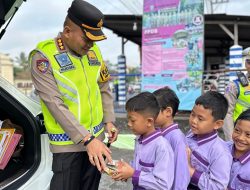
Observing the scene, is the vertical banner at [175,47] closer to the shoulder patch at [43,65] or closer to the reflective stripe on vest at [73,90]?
the reflective stripe on vest at [73,90]

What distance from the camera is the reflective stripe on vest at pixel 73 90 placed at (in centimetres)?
159

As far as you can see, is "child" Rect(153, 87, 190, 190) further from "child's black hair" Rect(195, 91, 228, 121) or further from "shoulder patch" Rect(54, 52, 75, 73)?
"shoulder patch" Rect(54, 52, 75, 73)

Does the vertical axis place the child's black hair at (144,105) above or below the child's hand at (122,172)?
above

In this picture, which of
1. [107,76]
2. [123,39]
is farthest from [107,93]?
Result: [123,39]

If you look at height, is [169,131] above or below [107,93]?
below

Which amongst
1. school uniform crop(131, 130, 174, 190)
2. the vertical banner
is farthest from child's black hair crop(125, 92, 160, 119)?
the vertical banner

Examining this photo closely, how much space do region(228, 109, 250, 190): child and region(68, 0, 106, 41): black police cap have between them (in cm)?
85

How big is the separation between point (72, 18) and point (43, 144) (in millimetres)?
716

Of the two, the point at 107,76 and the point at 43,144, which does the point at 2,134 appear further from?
the point at 107,76

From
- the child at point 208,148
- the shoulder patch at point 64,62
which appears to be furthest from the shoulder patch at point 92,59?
the child at point 208,148

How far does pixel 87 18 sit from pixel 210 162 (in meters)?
0.93

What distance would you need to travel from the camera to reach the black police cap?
1554 millimetres

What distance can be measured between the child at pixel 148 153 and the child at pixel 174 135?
7cm

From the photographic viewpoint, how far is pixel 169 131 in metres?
1.75
